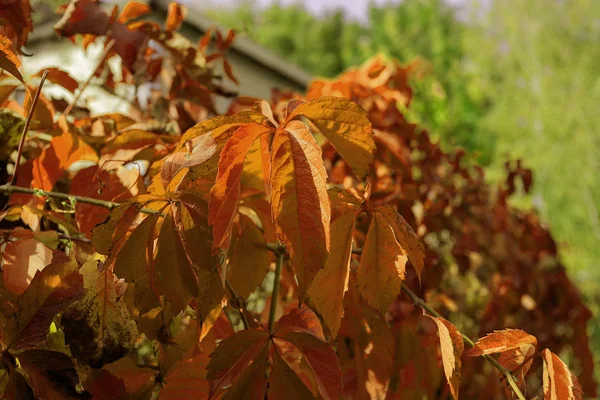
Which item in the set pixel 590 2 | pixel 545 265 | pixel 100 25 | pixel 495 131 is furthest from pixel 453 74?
pixel 100 25

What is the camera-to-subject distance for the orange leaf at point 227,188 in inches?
26.5

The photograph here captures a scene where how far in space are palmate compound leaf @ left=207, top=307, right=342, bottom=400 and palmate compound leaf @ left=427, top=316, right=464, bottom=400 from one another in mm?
130

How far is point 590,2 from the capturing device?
17281mm

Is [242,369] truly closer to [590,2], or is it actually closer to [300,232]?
[300,232]

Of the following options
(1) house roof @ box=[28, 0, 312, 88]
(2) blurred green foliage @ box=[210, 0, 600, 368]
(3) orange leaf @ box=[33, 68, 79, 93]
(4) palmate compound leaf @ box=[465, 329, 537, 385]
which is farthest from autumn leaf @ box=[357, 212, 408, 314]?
(2) blurred green foliage @ box=[210, 0, 600, 368]

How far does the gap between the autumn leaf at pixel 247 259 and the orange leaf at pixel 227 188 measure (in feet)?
0.67

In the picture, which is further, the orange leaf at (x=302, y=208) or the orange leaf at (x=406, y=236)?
the orange leaf at (x=406, y=236)

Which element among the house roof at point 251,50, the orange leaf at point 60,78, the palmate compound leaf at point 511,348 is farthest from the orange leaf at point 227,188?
the house roof at point 251,50

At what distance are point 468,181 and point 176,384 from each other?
1.77m

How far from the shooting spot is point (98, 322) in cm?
75

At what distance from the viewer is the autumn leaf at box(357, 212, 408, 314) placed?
781 millimetres

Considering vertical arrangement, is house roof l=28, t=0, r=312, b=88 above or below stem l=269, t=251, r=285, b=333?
below

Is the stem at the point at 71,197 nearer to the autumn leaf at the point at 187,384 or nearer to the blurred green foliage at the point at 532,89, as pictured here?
the autumn leaf at the point at 187,384

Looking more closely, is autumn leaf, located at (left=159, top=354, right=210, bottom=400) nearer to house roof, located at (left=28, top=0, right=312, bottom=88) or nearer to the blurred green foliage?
house roof, located at (left=28, top=0, right=312, bottom=88)
